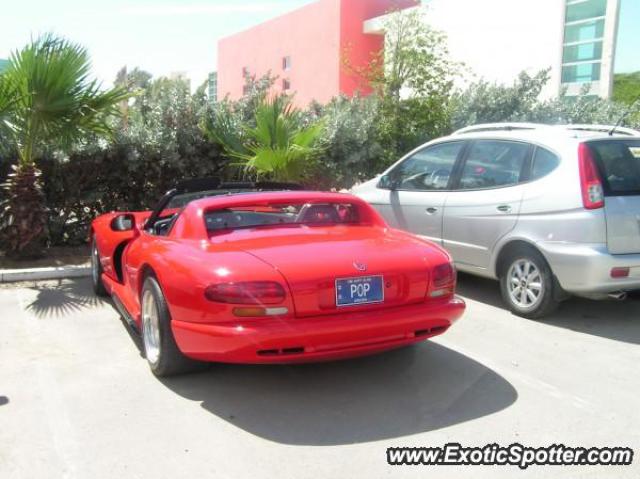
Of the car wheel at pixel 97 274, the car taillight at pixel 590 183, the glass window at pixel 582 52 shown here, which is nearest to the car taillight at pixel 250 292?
the car taillight at pixel 590 183

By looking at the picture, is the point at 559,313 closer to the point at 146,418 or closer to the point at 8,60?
the point at 146,418

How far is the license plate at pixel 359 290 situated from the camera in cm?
378

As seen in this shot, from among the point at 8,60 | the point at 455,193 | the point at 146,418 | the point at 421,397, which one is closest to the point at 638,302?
the point at 455,193

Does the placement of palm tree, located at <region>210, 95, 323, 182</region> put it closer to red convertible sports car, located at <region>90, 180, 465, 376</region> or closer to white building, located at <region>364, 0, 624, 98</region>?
red convertible sports car, located at <region>90, 180, 465, 376</region>

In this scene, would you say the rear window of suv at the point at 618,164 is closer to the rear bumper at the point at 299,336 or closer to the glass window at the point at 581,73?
the rear bumper at the point at 299,336

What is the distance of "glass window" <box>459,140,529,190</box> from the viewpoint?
6.11 meters

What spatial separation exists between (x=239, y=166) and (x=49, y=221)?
2760mm

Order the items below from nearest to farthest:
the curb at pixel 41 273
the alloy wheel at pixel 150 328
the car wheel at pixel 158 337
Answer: the car wheel at pixel 158 337 < the alloy wheel at pixel 150 328 < the curb at pixel 41 273

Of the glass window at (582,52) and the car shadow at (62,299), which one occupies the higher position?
the glass window at (582,52)

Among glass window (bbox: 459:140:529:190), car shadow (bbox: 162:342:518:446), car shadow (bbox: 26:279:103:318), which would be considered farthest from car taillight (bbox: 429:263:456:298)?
car shadow (bbox: 26:279:103:318)

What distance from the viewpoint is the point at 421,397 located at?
4.06 meters

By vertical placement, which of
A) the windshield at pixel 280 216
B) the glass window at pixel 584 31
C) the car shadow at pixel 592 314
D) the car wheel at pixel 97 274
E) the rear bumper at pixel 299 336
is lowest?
the car shadow at pixel 592 314

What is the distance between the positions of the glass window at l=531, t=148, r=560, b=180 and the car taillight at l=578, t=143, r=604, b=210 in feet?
0.84

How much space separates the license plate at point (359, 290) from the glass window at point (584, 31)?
2262 centimetres
